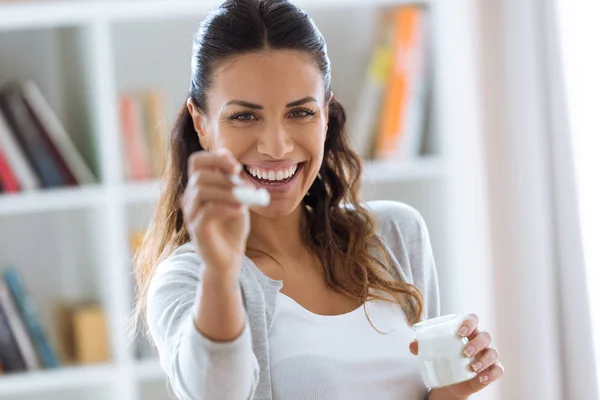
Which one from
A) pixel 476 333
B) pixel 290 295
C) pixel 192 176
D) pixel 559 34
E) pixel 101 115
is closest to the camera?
pixel 192 176

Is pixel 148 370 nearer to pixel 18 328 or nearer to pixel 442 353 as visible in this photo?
pixel 18 328

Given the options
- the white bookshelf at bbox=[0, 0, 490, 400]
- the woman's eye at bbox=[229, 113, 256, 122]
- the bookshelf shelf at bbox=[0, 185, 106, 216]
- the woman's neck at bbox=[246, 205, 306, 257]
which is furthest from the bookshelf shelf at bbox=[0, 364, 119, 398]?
the woman's eye at bbox=[229, 113, 256, 122]

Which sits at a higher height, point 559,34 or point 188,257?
point 559,34

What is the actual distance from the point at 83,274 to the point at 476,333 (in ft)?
6.15

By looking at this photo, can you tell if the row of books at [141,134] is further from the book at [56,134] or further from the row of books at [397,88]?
the row of books at [397,88]

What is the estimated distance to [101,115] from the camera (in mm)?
2893

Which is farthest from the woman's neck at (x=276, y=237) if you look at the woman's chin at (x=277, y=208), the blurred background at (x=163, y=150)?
the blurred background at (x=163, y=150)

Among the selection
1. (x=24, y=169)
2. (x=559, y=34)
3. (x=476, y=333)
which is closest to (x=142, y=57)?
(x=24, y=169)

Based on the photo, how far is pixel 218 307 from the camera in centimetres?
121

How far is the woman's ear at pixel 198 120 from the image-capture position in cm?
168

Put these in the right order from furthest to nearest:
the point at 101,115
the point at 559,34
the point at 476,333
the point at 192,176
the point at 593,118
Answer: the point at 101,115, the point at 559,34, the point at 593,118, the point at 476,333, the point at 192,176

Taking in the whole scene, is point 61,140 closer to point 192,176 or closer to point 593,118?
point 593,118

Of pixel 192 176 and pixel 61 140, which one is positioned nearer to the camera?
pixel 192 176

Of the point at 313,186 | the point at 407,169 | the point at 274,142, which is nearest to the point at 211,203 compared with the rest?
the point at 274,142
